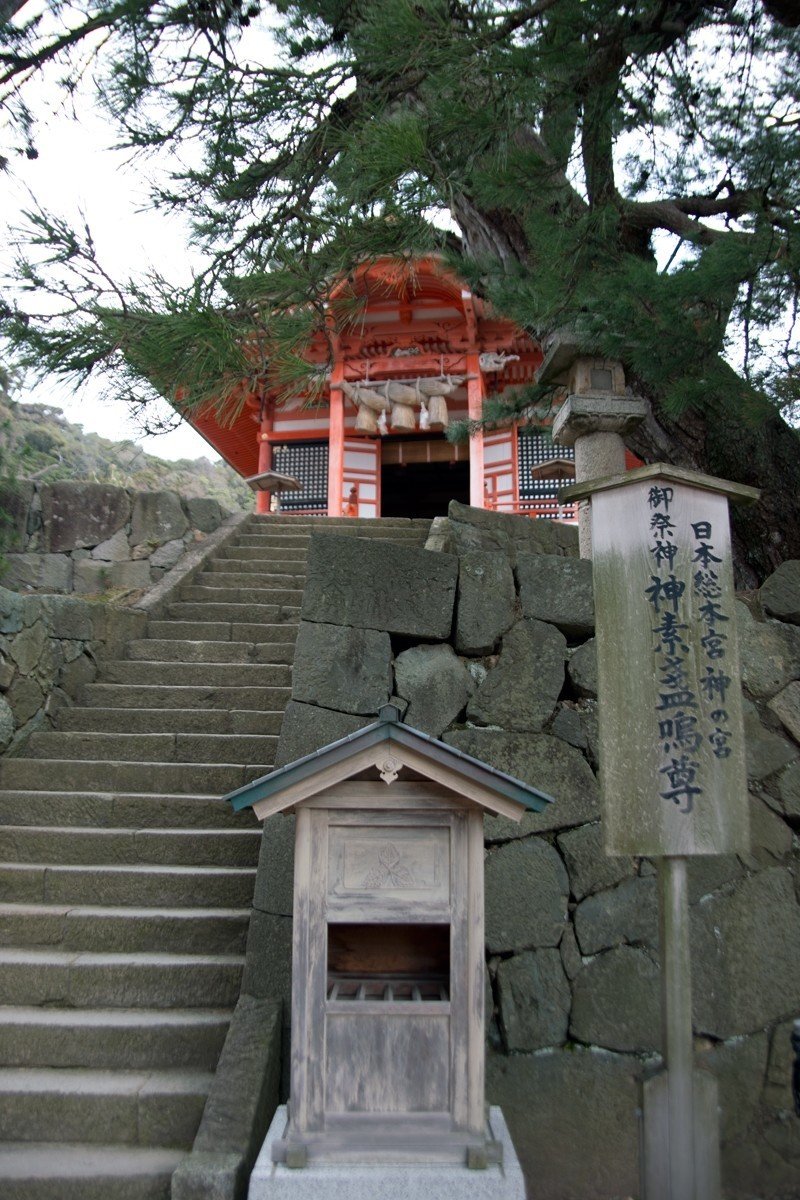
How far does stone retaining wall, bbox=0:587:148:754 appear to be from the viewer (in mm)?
5285

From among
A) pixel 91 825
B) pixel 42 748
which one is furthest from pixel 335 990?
pixel 42 748

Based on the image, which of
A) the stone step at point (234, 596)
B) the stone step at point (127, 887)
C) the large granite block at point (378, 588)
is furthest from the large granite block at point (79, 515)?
the large granite block at point (378, 588)

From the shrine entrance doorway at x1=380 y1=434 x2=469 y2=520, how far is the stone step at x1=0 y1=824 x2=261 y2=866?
388 inches

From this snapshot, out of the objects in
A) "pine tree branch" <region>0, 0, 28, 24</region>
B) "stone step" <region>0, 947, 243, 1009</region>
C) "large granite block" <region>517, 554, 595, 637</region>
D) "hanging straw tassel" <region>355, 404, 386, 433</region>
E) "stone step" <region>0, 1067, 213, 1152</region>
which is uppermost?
"hanging straw tassel" <region>355, 404, 386, 433</region>

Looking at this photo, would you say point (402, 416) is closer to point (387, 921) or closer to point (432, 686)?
point (432, 686)

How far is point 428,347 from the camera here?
12.4m

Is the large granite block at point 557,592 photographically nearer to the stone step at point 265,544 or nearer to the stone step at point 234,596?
the stone step at point 234,596

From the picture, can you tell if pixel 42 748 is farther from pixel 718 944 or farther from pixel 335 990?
pixel 718 944

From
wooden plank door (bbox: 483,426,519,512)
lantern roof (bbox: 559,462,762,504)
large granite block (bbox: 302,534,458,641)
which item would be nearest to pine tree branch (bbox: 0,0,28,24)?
large granite block (bbox: 302,534,458,641)

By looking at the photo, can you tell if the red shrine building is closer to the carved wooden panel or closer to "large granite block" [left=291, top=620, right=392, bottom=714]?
"large granite block" [left=291, top=620, right=392, bottom=714]

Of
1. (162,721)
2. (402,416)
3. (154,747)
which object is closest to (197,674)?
(162,721)

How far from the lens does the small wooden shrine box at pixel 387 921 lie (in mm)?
2656

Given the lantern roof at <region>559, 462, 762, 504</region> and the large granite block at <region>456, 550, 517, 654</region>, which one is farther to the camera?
the large granite block at <region>456, 550, 517, 654</region>

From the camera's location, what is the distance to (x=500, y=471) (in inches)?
497
